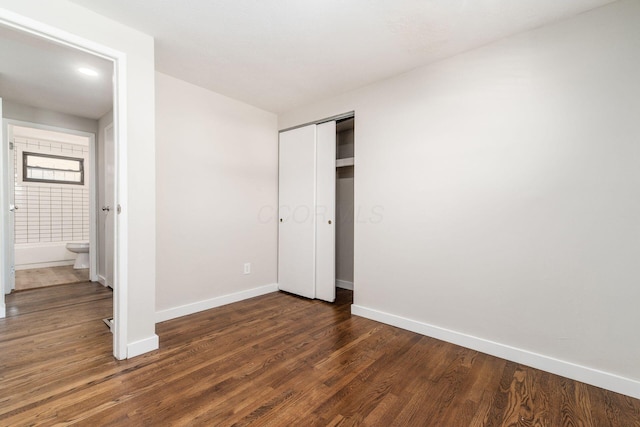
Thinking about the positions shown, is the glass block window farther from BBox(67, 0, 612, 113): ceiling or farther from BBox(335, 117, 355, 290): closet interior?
BBox(335, 117, 355, 290): closet interior

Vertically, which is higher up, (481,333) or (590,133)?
(590,133)

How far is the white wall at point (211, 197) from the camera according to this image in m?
2.68

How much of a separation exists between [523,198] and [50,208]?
7.13 metres

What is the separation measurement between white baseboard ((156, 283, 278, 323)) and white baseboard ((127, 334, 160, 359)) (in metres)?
0.58

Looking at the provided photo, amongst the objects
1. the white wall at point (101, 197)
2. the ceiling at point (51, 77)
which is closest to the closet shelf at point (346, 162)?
the ceiling at point (51, 77)

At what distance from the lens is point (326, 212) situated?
3229 mm

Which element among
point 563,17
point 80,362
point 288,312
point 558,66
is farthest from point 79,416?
point 563,17

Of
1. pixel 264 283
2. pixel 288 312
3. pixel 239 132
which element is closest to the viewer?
pixel 288 312

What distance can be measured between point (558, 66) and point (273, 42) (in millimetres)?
1992

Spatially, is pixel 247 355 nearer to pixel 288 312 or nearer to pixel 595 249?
pixel 288 312

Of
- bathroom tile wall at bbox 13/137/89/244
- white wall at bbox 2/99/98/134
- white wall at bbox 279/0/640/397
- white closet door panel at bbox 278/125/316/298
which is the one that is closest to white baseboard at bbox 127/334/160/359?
white closet door panel at bbox 278/125/316/298

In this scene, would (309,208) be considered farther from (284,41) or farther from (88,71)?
(88,71)

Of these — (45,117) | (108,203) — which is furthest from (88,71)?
(108,203)

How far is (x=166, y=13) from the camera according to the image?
5.92 feet
